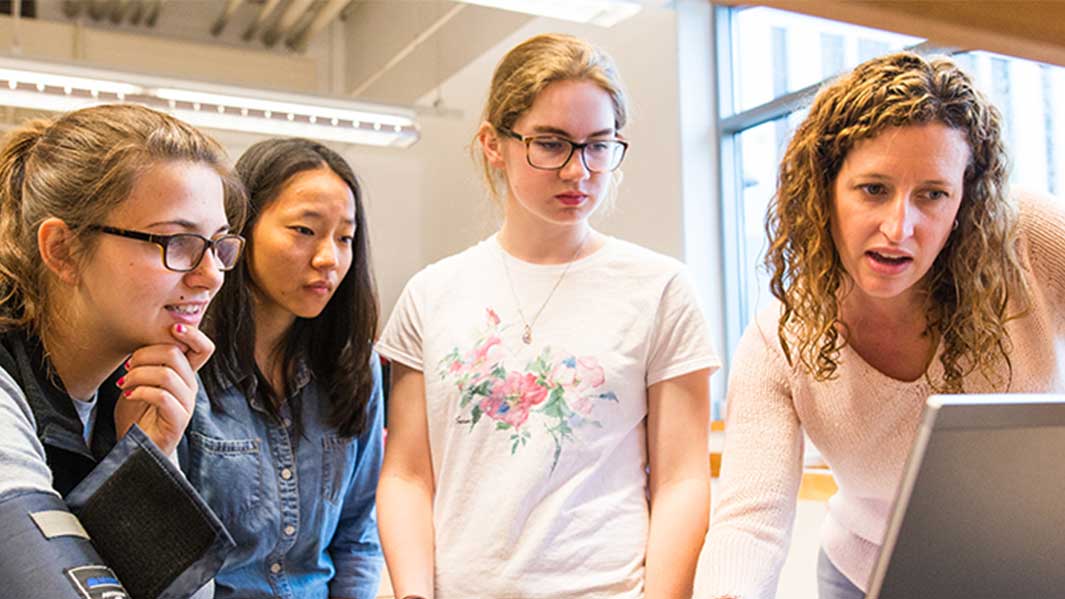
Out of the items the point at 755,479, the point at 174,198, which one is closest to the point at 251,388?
the point at 174,198

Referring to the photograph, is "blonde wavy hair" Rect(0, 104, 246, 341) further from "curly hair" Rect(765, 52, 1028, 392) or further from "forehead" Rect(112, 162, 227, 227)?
"curly hair" Rect(765, 52, 1028, 392)

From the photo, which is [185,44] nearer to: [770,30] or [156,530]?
[770,30]

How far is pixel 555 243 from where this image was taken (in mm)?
1559

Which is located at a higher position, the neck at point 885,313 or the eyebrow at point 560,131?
the eyebrow at point 560,131

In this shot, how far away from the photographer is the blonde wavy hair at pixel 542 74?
1.51 m

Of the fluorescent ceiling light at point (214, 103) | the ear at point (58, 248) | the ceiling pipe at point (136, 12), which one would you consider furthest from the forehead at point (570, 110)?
the ceiling pipe at point (136, 12)

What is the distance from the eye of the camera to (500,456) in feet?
4.75

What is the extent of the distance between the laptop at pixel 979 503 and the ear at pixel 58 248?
97 centimetres

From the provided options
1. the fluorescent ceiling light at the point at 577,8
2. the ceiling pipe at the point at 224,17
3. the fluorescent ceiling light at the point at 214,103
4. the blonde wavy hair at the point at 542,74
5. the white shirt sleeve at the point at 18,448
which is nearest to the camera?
the white shirt sleeve at the point at 18,448

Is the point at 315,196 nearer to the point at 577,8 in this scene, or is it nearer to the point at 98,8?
the point at 577,8

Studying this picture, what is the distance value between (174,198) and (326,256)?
31 cm

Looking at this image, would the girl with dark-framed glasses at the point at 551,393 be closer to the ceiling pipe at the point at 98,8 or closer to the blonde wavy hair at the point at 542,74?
the blonde wavy hair at the point at 542,74

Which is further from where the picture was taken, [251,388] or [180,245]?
[251,388]

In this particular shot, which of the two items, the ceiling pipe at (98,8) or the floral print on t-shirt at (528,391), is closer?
the floral print on t-shirt at (528,391)
